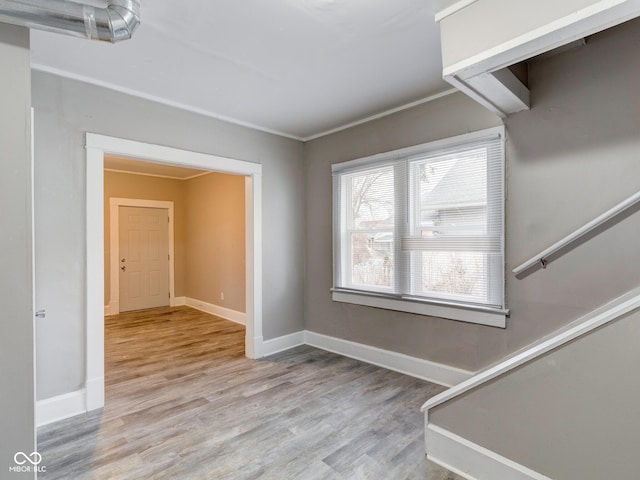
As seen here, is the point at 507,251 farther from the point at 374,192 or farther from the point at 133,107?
the point at 133,107

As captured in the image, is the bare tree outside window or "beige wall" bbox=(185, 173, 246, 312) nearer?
the bare tree outside window

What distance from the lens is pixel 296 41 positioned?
223 centimetres

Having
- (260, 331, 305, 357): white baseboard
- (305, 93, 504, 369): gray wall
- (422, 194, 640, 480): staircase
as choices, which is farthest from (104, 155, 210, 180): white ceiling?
(422, 194, 640, 480): staircase

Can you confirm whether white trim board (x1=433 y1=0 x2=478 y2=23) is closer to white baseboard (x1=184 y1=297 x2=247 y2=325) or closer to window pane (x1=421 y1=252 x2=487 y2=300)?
window pane (x1=421 y1=252 x2=487 y2=300)

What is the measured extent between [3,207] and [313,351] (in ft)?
10.8

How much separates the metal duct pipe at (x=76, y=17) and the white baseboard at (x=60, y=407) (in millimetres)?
2543

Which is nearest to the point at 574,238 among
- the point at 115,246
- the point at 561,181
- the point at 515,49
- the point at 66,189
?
the point at 561,181

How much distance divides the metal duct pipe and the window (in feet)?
8.07

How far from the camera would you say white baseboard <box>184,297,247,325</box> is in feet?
18.2

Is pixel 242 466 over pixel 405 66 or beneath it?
beneath

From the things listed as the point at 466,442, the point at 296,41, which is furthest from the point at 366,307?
the point at 296,41

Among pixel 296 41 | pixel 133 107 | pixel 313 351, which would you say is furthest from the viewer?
pixel 313 351

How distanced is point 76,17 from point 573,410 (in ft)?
9.85

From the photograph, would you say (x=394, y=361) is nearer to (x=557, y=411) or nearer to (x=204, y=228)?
(x=557, y=411)
